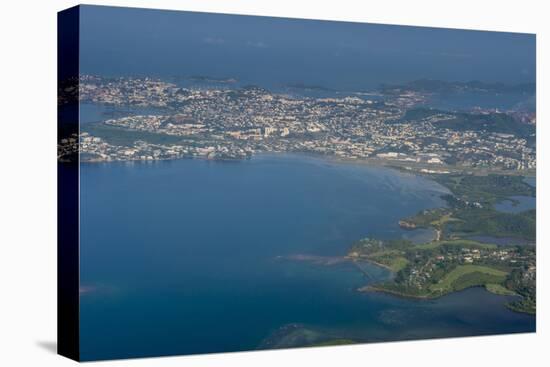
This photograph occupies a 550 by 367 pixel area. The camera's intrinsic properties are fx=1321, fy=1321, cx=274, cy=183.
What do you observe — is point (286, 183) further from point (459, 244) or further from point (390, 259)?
point (459, 244)

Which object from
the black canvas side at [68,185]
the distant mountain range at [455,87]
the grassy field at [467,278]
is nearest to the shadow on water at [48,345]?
the black canvas side at [68,185]

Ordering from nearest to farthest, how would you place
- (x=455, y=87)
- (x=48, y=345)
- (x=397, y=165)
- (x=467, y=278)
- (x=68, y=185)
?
(x=68, y=185)
(x=48, y=345)
(x=397, y=165)
(x=467, y=278)
(x=455, y=87)

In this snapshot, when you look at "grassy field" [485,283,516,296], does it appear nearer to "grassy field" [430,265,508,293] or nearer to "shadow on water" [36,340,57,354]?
"grassy field" [430,265,508,293]

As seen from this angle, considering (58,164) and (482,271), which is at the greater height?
(58,164)

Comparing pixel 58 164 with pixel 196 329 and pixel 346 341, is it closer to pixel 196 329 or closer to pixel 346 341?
pixel 196 329

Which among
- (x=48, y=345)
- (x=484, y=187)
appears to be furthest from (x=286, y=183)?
(x=48, y=345)

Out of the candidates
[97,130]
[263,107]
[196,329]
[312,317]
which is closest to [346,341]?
[312,317]

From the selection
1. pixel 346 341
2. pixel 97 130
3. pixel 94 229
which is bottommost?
pixel 346 341
